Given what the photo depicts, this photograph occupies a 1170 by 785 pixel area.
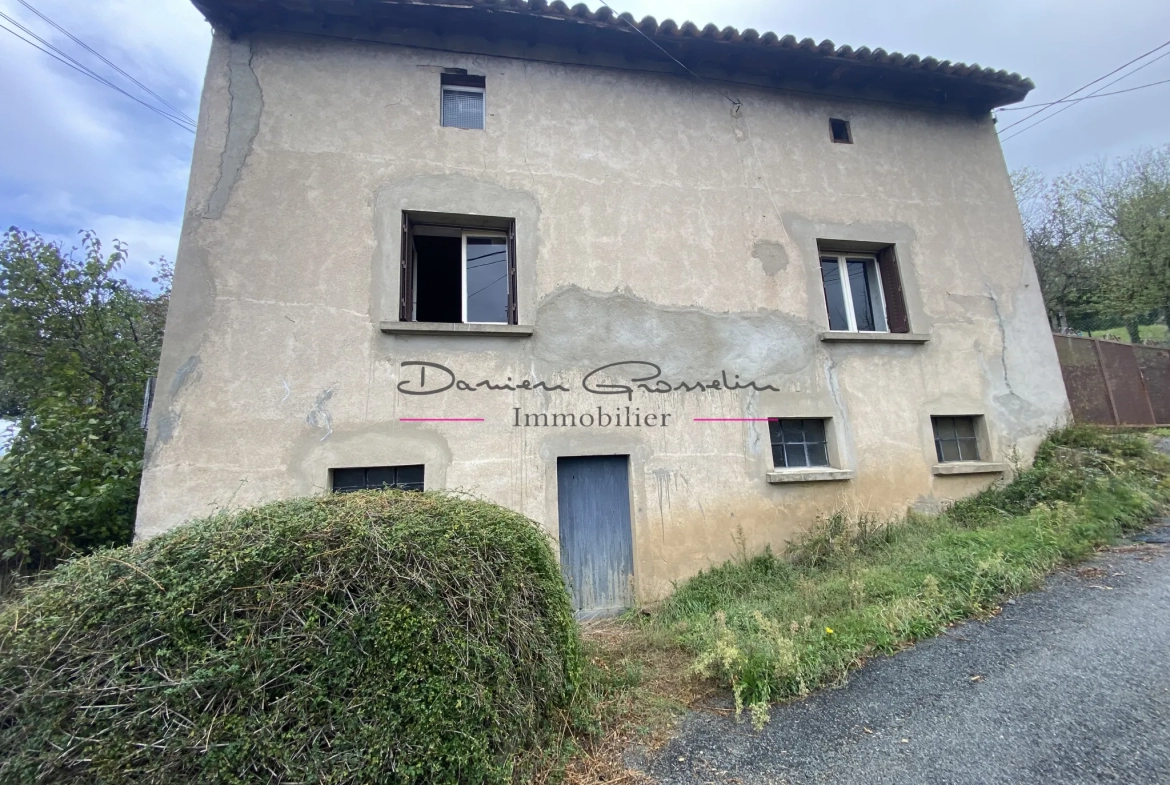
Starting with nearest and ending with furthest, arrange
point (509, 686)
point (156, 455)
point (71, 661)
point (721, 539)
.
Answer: point (71, 661), point (509, 686), point (156, 455), point (721, 539)

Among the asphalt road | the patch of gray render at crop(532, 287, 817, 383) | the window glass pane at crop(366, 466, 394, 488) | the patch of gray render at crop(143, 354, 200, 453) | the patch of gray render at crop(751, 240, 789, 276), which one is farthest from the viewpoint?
the patch of gray render at crop(751, 240, 789, 276)

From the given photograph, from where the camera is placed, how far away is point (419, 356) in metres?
5.27

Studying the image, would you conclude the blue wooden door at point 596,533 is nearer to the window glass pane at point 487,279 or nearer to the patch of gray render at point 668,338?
the patch of gray render at point 668,338

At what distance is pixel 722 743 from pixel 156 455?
5.43m

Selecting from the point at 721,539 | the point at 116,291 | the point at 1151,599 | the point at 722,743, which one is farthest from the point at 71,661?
the point at 116,291

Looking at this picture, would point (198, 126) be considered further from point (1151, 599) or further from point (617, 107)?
point (1151, 599)

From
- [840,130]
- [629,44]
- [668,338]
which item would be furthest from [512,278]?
[840,130]

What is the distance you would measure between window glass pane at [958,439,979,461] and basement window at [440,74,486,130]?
7760mm

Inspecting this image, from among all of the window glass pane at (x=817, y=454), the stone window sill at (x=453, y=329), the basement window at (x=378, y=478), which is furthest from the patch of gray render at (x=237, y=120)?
the window glass pane at (x=817, y=454)

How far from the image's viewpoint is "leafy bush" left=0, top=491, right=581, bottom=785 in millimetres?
1957

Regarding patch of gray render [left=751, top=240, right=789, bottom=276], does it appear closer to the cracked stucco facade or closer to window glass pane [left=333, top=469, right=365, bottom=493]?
the cracked stucco facade

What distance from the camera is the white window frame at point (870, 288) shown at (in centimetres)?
688

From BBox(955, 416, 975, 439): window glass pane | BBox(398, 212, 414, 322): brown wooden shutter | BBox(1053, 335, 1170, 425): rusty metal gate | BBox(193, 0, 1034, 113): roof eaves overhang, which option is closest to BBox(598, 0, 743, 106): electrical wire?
BBox(193, 0, 1034, 113): roof eaves overhang

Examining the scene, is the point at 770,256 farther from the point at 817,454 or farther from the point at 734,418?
the point at 817,454
